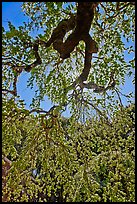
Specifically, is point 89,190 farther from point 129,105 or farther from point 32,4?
point 32,4

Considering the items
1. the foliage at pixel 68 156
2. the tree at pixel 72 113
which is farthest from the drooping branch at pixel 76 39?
the foliage at pixel 68 156

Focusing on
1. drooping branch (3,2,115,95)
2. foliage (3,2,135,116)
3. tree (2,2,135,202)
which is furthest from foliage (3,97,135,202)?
drooping branch (3,2,115,95)

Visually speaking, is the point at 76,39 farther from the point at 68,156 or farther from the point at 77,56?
the point at 68,156

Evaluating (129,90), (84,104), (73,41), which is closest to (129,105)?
(129,90)

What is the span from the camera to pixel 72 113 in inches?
79.1

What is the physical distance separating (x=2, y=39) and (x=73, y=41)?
43cm

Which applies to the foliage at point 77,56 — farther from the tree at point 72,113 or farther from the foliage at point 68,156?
the foliage at point 68,156

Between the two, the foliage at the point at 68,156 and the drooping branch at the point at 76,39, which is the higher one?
the drooping branch at the point at 76,39

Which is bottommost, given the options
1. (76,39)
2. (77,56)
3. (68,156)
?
(68,156)

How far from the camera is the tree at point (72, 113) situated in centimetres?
178

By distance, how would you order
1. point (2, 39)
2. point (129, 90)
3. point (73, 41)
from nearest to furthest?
1. point (2, 39)
2. point (73, 41)
3. point (129, 90)

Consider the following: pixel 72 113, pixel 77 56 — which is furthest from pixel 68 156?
pixel 77 56

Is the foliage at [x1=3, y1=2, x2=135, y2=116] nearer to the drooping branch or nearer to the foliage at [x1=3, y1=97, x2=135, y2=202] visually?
the drooping branch

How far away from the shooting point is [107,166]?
73.7 inches
